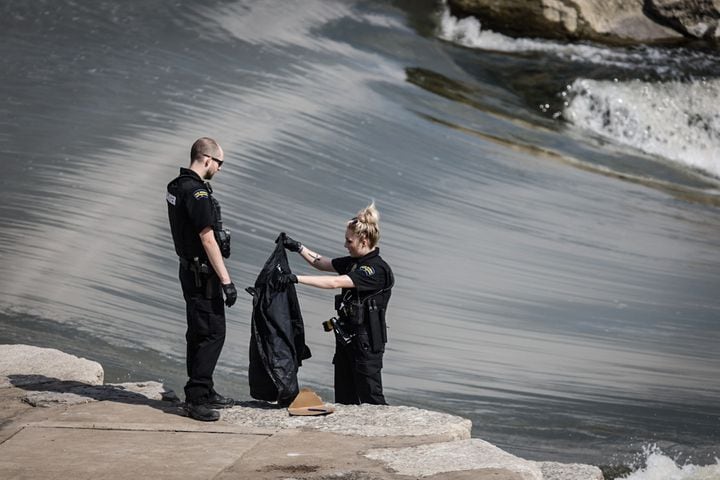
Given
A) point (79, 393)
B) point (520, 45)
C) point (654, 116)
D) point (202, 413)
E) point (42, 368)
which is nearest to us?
point (202, 413)

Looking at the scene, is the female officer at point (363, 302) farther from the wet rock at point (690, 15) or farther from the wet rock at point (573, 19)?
the wet rock at point (690, 15)

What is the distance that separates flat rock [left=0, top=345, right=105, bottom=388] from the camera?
6020 mm

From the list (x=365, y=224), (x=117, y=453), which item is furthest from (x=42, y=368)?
(x=365, y=224)

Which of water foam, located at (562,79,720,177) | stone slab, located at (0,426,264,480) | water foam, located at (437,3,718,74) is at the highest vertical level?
water foam, located at (437,3,718,74)

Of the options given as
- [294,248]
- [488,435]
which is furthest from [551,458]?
[294,248]

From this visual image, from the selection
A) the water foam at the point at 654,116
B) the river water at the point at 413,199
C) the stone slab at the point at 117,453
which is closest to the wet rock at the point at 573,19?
the river water at the point at 413,199

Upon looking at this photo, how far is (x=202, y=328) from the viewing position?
17.3ft

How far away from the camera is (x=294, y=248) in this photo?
5621mm

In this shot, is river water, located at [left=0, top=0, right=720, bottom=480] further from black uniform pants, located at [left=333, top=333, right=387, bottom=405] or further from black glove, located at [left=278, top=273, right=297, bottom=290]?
black glove, located at [left=278, top=273, right=297, bottom=290]

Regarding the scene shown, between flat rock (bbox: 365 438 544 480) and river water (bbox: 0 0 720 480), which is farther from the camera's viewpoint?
river water (bbox: 0 0 720 480)

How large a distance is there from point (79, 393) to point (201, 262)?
1.12 metres

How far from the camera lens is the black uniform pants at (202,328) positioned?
207 inches

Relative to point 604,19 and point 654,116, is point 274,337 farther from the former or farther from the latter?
point 604,19

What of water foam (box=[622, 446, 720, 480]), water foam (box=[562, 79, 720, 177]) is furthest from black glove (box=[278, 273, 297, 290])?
water foam (box=[562, 79, 720, 177])
